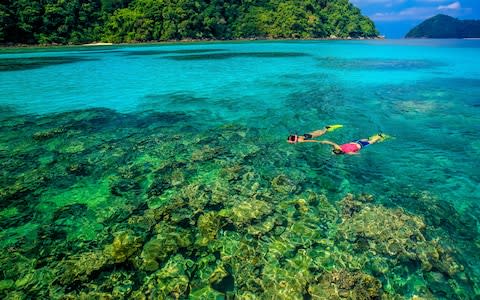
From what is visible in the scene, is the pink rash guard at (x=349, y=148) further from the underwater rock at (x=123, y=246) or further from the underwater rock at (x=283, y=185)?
the underwater rock at (x=123, y=246)

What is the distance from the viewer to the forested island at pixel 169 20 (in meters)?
92.5

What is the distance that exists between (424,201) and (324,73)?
24865 millimetres

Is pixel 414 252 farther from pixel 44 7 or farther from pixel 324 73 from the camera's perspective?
pixel 44 7

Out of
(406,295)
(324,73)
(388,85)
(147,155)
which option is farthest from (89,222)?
(324,73)

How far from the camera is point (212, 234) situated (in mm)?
6625

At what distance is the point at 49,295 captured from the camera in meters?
5.07

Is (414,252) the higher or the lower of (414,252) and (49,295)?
the higher

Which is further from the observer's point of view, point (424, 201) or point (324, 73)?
point (324, 73)

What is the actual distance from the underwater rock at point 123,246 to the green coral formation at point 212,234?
3 cm

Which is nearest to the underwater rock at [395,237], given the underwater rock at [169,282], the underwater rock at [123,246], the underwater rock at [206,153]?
the underwater rock at [169,282]

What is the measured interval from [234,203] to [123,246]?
9.34 feet

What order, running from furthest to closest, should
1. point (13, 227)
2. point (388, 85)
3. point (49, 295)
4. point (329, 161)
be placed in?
point (388, 85) < point (329, 161) < point (13, 227) < point (49, 295)

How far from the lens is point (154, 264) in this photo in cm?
580

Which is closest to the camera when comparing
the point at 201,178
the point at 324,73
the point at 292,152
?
the point at 201,178
